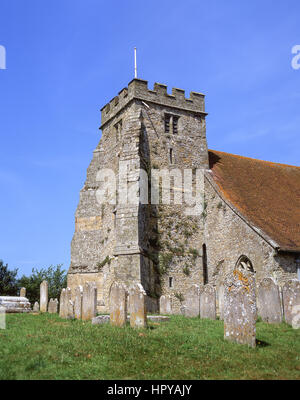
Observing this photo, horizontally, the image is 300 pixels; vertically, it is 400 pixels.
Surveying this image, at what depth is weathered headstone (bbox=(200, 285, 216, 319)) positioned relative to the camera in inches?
477

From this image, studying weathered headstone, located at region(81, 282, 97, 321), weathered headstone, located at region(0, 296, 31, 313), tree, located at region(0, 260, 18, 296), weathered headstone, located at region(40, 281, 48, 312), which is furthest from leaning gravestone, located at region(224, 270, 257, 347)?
tree, located at region(0, 260, 18, 296)

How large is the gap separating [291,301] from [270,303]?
1.89ft

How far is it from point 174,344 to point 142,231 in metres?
9.86

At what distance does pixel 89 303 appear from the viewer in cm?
1189

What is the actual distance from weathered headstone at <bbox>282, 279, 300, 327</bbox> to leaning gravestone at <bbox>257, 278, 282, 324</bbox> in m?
0.18

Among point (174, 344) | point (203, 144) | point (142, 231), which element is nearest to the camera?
point (174, 344)

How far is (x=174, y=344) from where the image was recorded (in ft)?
25.5

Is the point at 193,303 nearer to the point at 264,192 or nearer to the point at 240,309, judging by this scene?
the point at 240,309

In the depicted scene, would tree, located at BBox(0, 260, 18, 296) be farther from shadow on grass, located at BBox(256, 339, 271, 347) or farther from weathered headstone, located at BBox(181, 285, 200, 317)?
shadow on grass, located at BBox(256, 339, 271, 347)

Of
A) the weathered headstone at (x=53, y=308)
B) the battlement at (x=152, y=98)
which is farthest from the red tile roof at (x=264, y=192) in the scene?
the weathered headstone at (x=53, y=308)

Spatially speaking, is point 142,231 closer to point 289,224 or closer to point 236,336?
point 289,224

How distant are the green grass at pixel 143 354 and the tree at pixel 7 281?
903 inches

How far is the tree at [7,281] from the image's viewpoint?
30.8m
